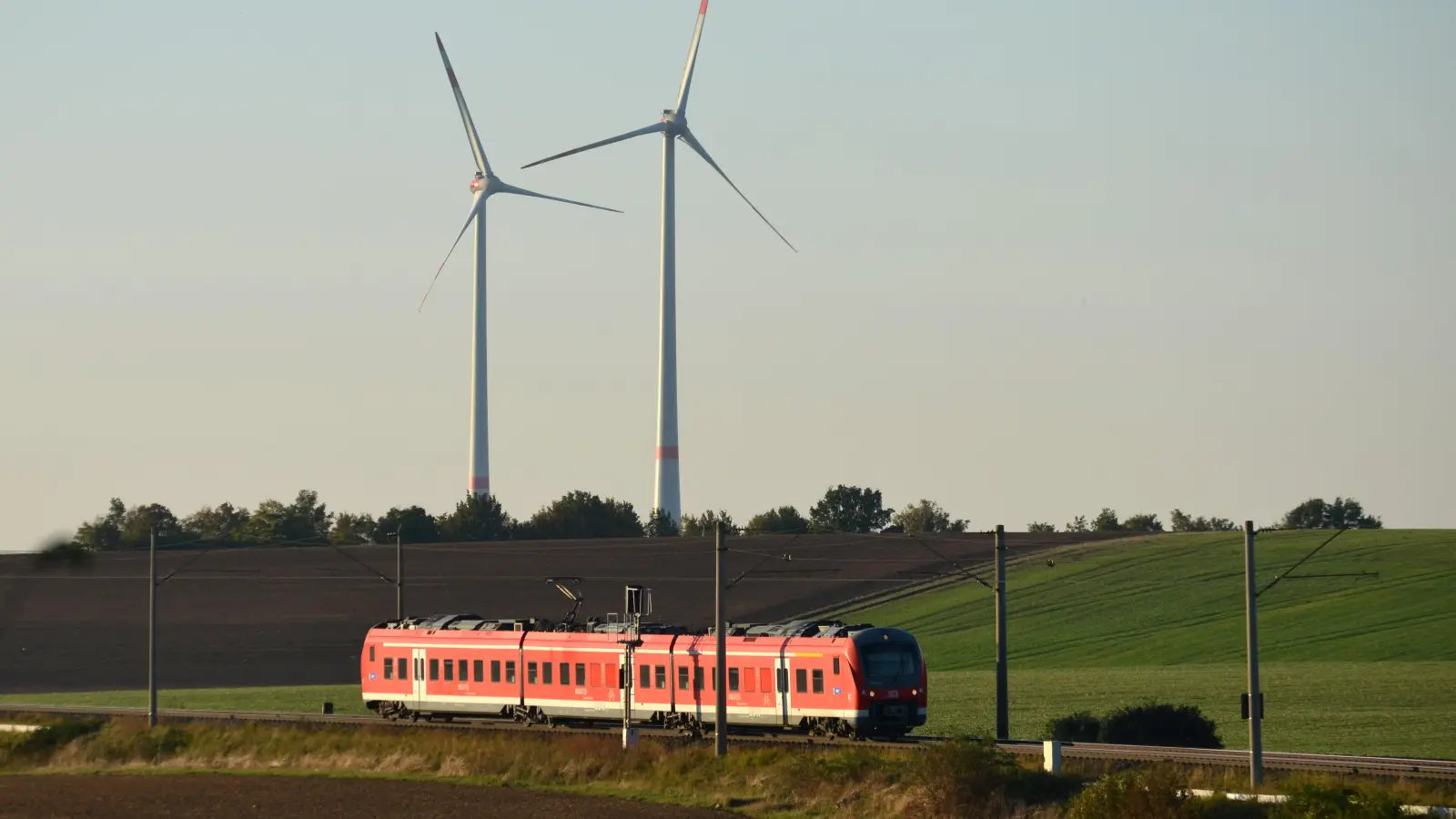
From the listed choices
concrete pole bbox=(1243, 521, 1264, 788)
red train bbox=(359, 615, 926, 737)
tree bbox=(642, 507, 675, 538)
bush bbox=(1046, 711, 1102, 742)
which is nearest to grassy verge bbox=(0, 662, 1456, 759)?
bush bbox=(1046, 711, 1102, 742)

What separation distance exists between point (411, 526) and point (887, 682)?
102655 millimetres

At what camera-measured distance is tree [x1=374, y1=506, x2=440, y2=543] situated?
145 metres

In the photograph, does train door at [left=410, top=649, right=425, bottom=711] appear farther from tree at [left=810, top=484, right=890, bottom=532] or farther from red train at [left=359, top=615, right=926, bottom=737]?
tree at [left=810, top=484, right=890, bottom=532]

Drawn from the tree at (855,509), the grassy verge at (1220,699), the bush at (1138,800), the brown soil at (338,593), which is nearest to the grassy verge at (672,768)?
the bush at (1138,800)

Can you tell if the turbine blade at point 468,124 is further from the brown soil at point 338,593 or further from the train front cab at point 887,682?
the train front cab at point 887,682

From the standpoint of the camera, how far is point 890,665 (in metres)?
48.0

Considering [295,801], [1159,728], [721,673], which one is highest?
[721,673]

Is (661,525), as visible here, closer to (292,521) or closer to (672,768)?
(292,521)

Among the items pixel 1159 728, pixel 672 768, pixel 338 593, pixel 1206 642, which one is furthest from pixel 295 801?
pixel 338 593

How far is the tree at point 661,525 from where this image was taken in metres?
132

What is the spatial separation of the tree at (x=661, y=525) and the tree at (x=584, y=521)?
2.59 meters

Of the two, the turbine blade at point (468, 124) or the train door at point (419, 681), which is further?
the turbine blade at point (468, 124)

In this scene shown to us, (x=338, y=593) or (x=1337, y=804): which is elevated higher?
(x=338, y=593)

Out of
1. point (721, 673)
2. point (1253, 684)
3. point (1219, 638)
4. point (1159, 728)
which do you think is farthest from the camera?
point (1219, 638)
